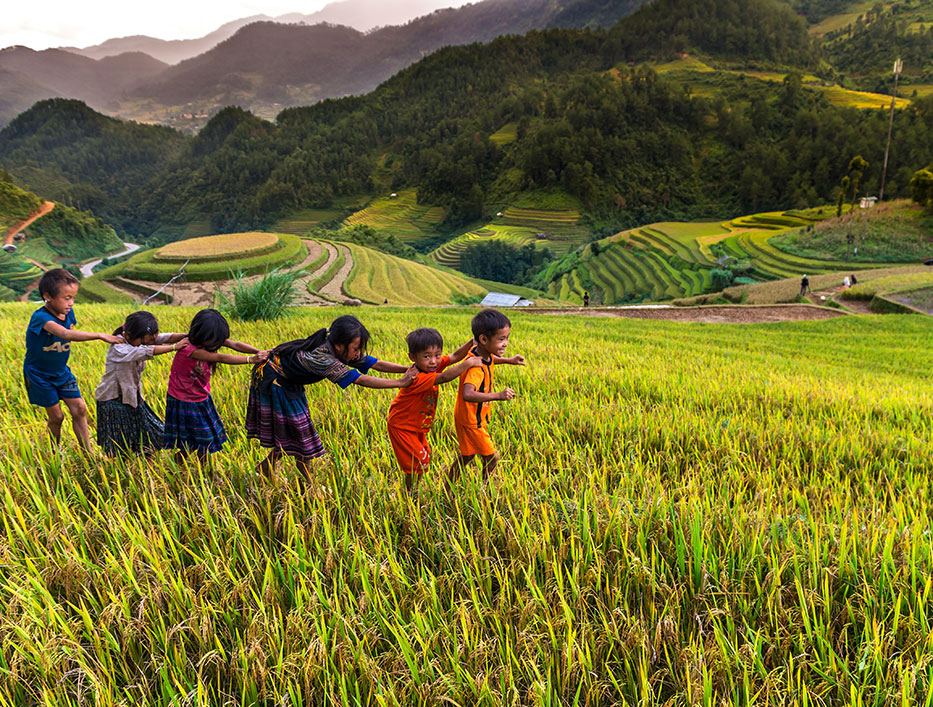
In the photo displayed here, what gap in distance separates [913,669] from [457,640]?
141cm

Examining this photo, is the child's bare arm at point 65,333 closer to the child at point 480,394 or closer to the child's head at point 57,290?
the child's head at point 57,290

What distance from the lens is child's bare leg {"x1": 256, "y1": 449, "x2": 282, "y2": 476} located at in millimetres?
2910

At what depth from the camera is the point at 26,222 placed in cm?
9219

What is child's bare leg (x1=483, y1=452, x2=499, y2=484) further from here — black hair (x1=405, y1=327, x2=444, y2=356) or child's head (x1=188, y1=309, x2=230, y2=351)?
child's head (x1=188, y1=309, x2=230, y2=351)

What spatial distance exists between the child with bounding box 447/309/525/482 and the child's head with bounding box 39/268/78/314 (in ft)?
10.6

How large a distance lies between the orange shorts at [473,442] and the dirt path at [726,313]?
16.6 m

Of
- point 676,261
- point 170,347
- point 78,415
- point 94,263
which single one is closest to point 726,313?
point 170,347

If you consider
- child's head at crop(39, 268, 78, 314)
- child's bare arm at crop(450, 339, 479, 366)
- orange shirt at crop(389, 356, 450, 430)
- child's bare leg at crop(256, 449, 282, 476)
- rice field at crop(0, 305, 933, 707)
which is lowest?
rice field at crop(0, 305, 933, 707)

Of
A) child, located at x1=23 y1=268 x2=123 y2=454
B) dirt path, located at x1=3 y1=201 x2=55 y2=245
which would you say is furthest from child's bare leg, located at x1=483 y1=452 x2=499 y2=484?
dirt path, located at x1=3 y1=201 x2=55 y2=245

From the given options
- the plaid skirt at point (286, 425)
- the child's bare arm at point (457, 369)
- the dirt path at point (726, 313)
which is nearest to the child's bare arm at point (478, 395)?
the child's bare arm at point (457, 369)

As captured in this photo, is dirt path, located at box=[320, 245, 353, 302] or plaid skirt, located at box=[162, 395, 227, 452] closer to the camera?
plaid skirt, located at box=[162, 395, 227, 452]

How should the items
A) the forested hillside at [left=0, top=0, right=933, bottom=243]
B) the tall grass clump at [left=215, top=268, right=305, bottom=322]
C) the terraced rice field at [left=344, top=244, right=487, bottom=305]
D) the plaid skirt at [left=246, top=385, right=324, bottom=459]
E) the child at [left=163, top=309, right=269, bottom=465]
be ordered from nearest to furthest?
the plaid skirt at [left=246, top=385, right=324, bottom=459]
the child at [left=163, top=309, right=269, bottom=465]
the tall grass clump at [left=215, top=268, right=305, bottom=322]
the terraced rice field at [left=344, top=244, right=487, bottom=305]
the forested hillside at [left=0, top=0, right=933, bottom=243]

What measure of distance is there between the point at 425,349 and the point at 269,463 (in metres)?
1.31

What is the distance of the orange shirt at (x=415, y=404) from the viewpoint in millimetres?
2727
